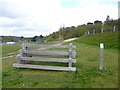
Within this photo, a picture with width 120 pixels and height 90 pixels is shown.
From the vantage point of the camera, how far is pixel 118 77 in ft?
25.8

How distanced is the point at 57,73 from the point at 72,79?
1115 mm

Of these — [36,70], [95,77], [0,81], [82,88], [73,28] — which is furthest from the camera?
[73,28]

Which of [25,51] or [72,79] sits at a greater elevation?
[25,51]

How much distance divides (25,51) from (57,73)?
2.35 metres

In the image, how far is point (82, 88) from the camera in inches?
249

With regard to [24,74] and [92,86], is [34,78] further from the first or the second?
[92,86]

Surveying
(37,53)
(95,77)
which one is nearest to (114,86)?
(95,77)

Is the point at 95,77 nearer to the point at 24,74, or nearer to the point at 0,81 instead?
the point at 24,74

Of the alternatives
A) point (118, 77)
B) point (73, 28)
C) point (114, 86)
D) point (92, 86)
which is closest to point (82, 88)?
point (92, 86)

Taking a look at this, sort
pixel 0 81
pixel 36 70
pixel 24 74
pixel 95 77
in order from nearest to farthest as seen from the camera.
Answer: pixel 0 81
pixel 95 77
pixel 24 74
pixel 36 70

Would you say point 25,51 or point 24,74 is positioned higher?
point 25,51

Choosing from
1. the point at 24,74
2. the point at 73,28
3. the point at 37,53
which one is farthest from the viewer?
the point at 73,28

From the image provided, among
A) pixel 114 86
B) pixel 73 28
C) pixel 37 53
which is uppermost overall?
pixel 73 28

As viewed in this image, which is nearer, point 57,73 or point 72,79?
point 72,79
